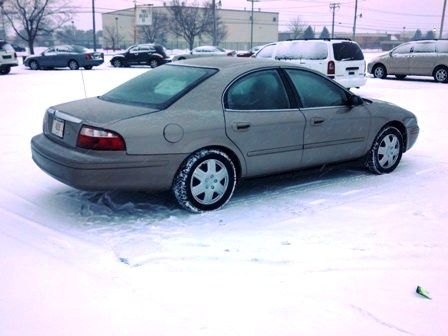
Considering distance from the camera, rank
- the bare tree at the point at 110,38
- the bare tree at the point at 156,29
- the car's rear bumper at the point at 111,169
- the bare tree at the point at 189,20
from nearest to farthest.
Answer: the car's rear bumper at the point at 111,169 < the bare tree at the point at 189,20 < the bare tree at the point at 156,29 < the bare tree at the point at 110,38

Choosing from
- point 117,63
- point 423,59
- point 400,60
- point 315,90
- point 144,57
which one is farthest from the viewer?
point 117,63

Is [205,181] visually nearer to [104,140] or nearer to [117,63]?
[104,140]

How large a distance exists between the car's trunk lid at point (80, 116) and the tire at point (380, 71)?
17.8 meters

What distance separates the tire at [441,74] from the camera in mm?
18812

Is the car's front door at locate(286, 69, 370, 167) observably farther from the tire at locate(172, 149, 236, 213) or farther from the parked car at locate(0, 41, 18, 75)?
the parked car at locate(0, 41, 18, 75)

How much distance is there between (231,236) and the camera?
13.6 ft

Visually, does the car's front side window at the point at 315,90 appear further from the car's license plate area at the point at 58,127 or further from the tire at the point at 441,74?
the tire at the point at 441,74

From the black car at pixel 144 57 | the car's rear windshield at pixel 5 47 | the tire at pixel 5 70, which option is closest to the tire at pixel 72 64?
the black car at pixel 144 57

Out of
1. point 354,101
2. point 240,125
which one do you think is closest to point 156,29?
point 354,101

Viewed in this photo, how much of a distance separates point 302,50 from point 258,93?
893 centimetres

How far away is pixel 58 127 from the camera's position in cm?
457

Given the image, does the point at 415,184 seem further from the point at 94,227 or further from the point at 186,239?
the point at 94,227

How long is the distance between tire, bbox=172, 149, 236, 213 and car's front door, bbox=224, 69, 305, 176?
0.75 ft

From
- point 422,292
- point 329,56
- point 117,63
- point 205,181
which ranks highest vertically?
point 329,56
